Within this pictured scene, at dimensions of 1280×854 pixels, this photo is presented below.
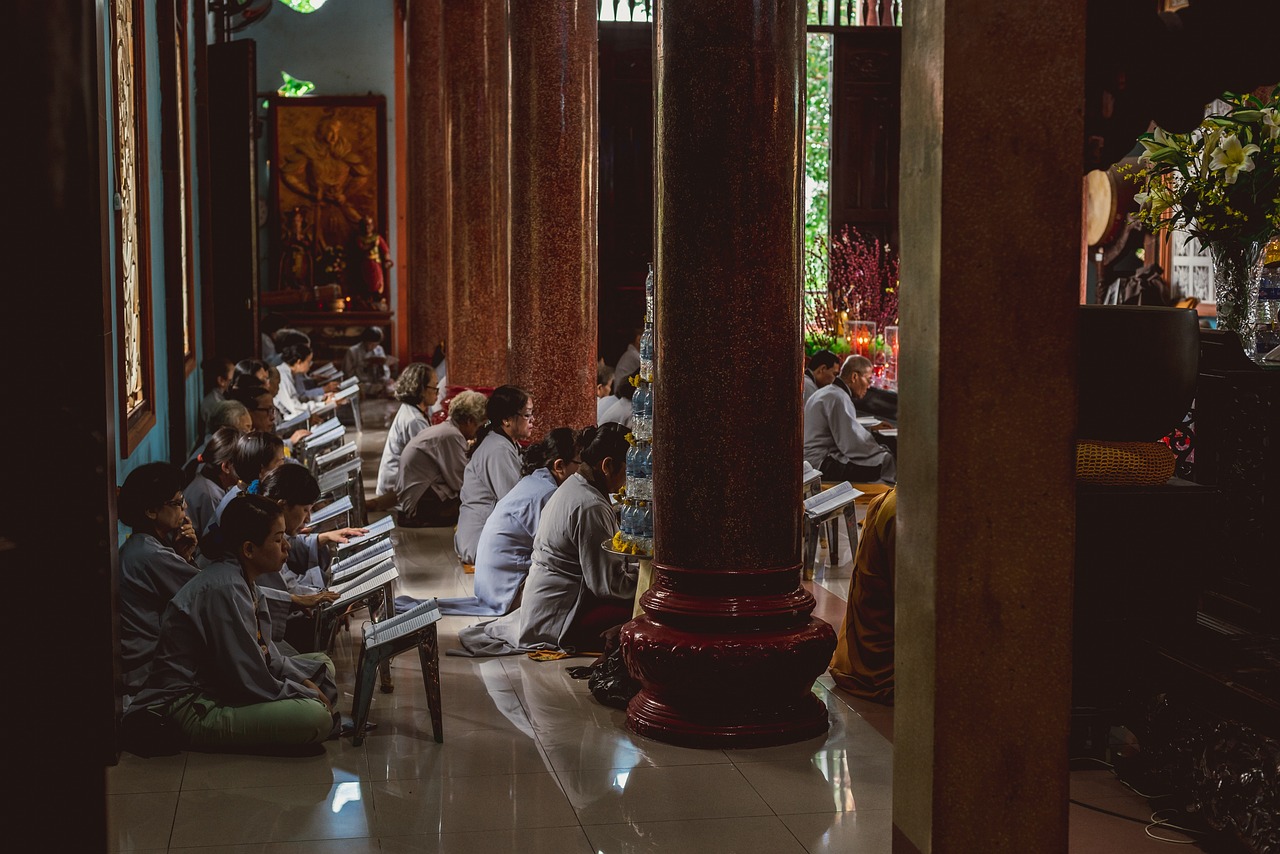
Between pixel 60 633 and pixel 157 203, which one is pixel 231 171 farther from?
pixel 60 633

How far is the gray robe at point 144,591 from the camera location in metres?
4.98

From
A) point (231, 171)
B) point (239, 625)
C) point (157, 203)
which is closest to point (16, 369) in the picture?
point (239, 625)

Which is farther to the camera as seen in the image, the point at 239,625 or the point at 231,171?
the point at 231,171

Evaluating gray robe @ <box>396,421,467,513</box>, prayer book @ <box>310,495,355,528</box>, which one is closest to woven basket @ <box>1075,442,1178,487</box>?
prayer book @ <box>310,495,355,528</box>

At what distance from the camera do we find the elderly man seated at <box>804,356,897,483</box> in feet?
31.9

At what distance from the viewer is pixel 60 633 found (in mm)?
1234

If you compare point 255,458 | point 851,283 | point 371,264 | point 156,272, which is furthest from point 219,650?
point 371,264

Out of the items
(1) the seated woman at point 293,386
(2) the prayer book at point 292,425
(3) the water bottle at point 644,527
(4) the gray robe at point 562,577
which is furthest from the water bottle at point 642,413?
(1) the seated woman at point 293,386

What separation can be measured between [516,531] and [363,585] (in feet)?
5.13

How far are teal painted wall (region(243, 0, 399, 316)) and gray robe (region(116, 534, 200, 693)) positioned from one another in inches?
606

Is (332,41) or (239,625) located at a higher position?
(332,41)

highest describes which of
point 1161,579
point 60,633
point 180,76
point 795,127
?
point 180,76

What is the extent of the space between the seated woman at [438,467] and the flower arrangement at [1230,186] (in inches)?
201

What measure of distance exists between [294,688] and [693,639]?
1.35m
